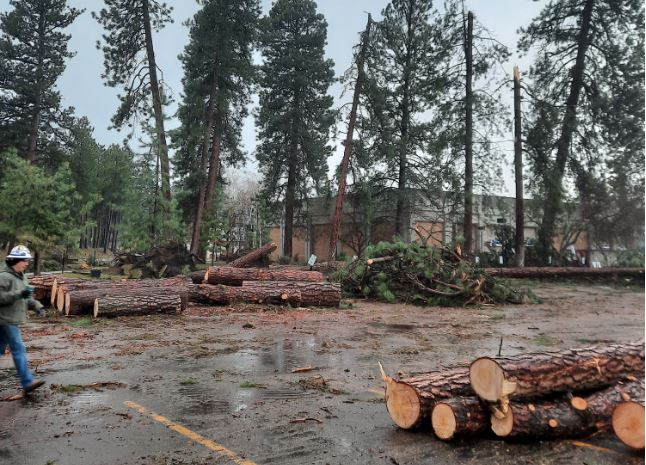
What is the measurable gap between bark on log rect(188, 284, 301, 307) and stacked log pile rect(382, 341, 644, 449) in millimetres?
8550

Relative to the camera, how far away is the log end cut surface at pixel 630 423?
3.09 m

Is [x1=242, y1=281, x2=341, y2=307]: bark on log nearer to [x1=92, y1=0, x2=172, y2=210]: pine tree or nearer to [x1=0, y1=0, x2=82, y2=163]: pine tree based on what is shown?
[x1=92, y1=0, x2=172, y2=210]: pine tree

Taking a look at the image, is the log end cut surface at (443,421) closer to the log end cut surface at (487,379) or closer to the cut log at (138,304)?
the log end cut surface at (487,379)

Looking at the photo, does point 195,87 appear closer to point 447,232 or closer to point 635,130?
point 447,232

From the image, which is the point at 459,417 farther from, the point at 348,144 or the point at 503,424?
the point at 348,144

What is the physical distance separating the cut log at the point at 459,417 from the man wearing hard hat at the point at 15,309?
159 inches

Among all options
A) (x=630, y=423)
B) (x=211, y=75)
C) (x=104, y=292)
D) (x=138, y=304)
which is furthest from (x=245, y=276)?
(x=211, y=75)

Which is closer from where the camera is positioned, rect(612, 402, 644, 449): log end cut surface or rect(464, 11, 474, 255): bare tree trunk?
rect(612, 402, 644, 449): log end cut surface

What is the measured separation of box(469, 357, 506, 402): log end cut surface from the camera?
3396 mm

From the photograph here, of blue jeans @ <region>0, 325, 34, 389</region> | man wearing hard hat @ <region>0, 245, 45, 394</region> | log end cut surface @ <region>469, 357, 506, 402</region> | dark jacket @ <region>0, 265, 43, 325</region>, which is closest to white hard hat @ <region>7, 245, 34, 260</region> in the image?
man wearing hard hat @ <region>0, 245, 45, 394</region>

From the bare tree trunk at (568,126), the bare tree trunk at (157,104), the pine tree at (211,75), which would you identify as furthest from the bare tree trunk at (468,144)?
the bare tree trunk at (568,126)

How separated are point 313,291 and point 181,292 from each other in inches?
140

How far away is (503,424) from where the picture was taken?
11.4ft

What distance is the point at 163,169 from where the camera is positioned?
71.8 feet
